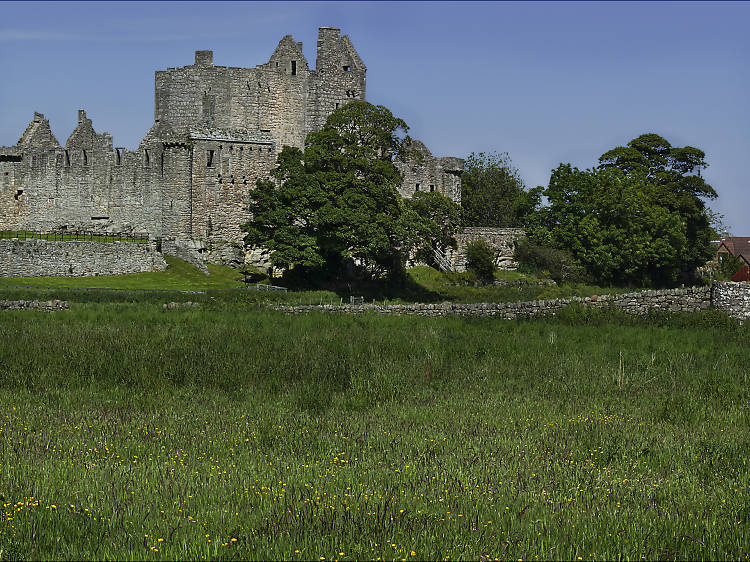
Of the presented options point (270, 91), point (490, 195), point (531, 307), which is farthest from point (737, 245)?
point (531, 307)

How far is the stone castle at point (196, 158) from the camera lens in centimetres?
5203

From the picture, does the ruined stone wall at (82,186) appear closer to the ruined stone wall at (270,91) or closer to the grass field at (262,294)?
the ruined stone wall at (270,91)

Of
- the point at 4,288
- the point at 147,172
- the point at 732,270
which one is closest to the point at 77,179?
the point at 147,172

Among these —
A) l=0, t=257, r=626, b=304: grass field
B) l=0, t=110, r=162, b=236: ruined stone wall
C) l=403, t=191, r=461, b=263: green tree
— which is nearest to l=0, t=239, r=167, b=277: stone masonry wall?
l=0, t=257, r=626, b=304: grass field

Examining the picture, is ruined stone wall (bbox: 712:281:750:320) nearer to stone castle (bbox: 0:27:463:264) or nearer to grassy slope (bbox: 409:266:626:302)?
grassy slope (bbox: 409:266:626:302)

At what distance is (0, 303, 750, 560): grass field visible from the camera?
27.6 ft

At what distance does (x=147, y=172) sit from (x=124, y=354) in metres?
36.5

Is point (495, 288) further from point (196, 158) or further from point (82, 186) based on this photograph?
point (82, 186)

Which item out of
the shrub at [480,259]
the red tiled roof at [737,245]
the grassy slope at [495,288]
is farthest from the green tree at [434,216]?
the red tiled roof at [737,245]

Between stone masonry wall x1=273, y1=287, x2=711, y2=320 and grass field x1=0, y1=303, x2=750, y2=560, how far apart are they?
6.85 m

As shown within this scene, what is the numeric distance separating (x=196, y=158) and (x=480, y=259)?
21.4 m

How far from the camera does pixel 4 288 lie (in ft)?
117

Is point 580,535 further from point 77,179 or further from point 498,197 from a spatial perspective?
point 498,197

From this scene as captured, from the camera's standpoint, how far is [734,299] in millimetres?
34031
